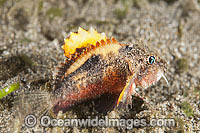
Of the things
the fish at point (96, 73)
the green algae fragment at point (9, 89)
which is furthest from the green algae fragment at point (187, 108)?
the green algae fragment at point (9, 89)

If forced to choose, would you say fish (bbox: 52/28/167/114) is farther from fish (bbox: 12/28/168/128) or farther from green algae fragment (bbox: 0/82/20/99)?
green algae fragment (bbox: 0/82/20/99)

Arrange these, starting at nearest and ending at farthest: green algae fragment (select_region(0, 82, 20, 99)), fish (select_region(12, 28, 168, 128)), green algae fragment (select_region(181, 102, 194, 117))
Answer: fish (select_region(12, 28, 168, 128)), green algae fragment (select_region(0, 82, 20, 99)), green algae fragment (select_region(181, 102, 194, 117))

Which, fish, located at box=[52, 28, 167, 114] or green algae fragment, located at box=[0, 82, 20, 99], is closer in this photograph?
fish, located at box=[52, 28, 167, 114]

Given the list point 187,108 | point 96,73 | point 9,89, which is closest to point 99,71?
point 96,73

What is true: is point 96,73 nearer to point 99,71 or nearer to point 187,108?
point 99,71

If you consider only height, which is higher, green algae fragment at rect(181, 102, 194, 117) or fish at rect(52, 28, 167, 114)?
fish at rect(52, 28, 167, 114)

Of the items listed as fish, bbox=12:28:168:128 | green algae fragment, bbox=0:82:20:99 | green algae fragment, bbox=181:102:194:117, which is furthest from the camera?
green algae fragment, bbox=181:102:194:117

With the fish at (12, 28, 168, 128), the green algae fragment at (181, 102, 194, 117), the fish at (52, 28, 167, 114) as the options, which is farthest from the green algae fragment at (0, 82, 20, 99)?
the green algae fragment at (181, 102, 194, 117)

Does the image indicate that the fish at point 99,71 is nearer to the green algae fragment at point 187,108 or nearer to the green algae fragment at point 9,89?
the green algae fragment at point 9,89
